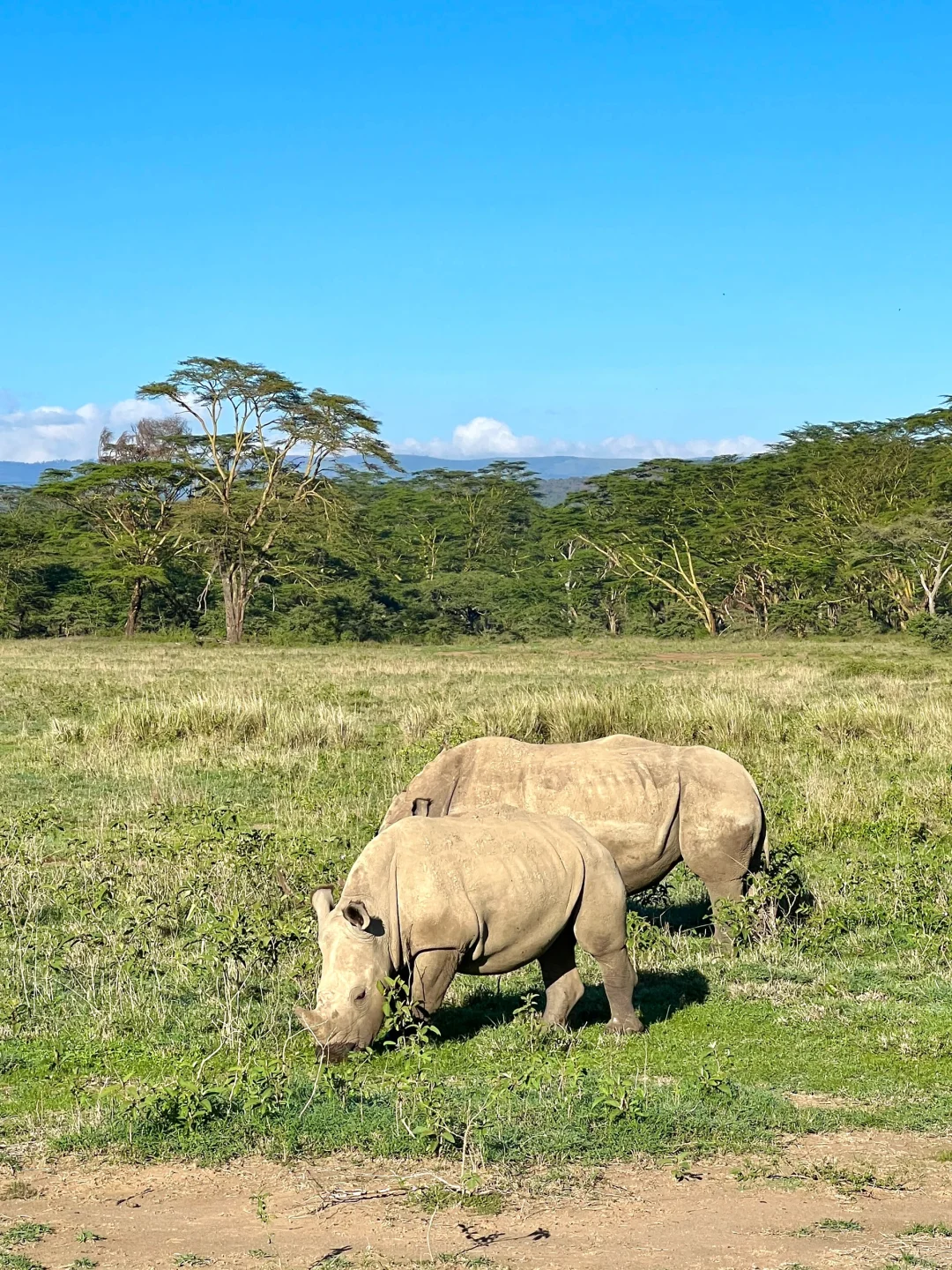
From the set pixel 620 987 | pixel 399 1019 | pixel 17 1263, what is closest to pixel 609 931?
pixel 620 987

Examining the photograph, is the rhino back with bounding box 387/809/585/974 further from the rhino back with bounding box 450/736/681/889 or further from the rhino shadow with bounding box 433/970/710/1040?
the rhino back with bounding box 450/736/681/889

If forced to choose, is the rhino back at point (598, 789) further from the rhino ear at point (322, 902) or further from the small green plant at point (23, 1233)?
the small green plant at point (23, 1233)

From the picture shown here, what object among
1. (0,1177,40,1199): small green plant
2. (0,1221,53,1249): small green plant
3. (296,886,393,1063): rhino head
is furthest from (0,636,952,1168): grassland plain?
(0,1221,53,1249): small green plant

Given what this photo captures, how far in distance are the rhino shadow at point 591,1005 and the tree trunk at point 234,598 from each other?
4154 cm

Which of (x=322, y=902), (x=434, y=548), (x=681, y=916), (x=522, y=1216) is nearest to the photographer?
(x=522, y=1216)

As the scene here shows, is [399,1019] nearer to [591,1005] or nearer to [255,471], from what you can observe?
[591,1005]

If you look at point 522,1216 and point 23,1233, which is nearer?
point 23,1233

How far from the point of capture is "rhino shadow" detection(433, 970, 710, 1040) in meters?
7.05

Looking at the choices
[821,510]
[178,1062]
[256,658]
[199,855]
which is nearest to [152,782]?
[199,855]

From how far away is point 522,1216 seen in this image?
15.7 feet

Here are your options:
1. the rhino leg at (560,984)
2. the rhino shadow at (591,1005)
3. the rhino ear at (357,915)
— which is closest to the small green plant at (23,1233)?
the rhino ear at (357,915)

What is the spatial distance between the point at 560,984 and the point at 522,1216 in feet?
6.76

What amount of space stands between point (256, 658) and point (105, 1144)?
33154 mm

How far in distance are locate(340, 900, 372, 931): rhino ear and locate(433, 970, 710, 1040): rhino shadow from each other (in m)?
1.02
